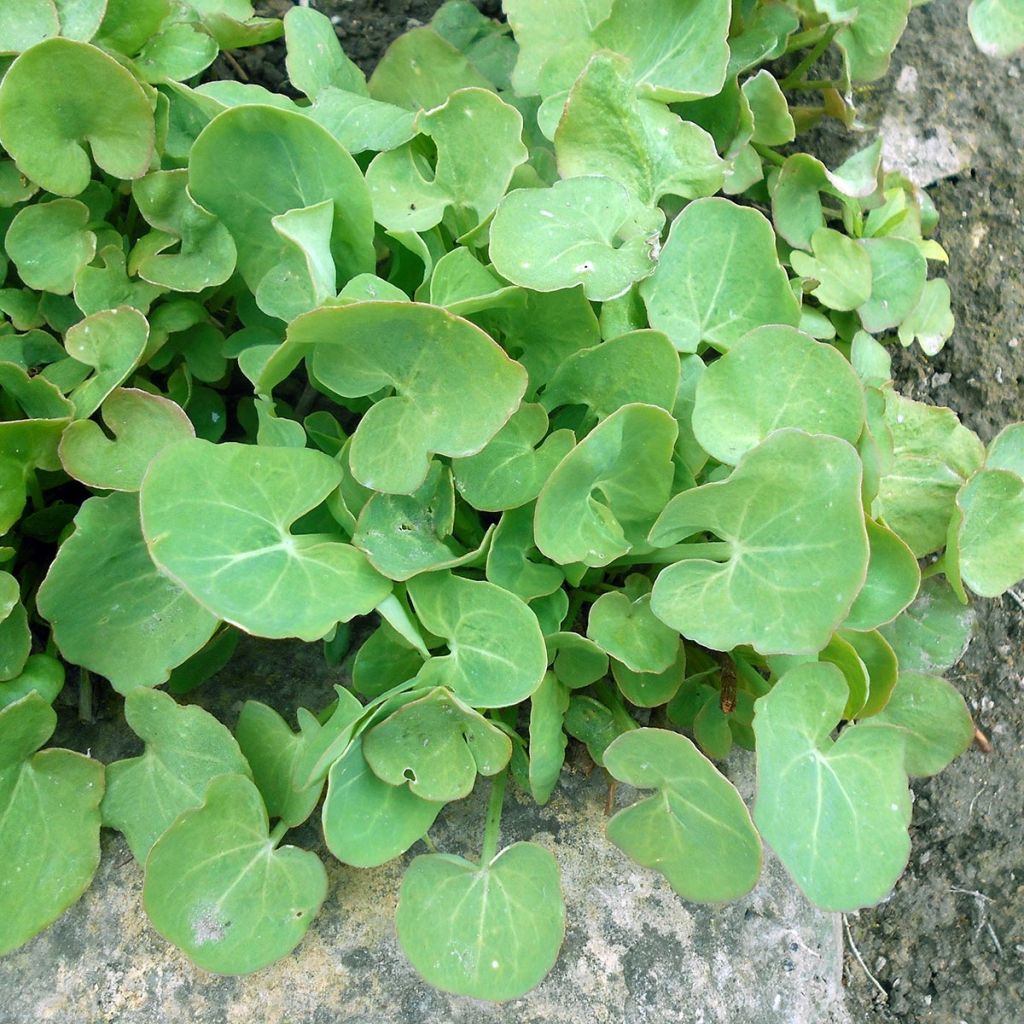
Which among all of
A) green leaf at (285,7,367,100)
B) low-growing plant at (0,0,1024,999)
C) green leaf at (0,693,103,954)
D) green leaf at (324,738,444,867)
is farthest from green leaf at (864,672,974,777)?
green leaf at (285,7,367,100)

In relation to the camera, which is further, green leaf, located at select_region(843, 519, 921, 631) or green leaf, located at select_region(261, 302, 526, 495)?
green leaf, located at select_region(843, 519, 921, 631)

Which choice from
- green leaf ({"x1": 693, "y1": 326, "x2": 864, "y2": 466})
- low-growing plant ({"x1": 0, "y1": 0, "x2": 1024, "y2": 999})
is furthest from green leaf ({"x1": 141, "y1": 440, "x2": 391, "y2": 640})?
green leaf ({"x1": 693, "y1": 326, "x2": 864, "y2": 466})

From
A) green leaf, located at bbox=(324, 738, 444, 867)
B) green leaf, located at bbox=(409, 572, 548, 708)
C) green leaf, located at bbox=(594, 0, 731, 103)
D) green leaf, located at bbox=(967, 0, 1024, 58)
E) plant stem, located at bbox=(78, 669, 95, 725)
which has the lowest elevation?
plant stem, located at bbox=(78, 669, 95, 725)

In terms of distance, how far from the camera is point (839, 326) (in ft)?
4.48

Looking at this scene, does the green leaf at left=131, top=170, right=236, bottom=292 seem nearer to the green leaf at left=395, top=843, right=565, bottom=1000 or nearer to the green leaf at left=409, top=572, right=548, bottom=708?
the green leaf at left=409, top=572, right=548, bottom=708

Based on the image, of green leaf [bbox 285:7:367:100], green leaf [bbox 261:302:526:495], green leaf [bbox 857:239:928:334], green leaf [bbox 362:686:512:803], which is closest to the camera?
green leaf [bbox 261:302:526:495]

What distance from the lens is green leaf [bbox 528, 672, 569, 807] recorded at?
3.36 feet

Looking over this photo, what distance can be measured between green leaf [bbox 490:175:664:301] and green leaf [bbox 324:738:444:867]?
1.62 feet

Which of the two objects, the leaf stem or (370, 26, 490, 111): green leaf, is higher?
the leaf stem

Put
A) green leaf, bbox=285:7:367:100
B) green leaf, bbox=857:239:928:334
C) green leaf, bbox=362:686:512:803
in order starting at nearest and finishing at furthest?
green leaf, bbox=362:686:512:803 < green leaf, bbox=285:7:367:100 < green leaf, bbox=857:239:928:334

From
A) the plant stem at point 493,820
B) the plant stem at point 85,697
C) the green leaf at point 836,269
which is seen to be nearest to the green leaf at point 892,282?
the green leaf at point 836,269

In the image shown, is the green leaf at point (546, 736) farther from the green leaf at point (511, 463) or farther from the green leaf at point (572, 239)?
the green leaf at point (572, 239)

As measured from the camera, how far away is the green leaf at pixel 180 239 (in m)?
1.11

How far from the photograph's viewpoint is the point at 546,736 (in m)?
1.05
